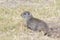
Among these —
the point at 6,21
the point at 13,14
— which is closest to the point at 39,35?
the point at 6,21

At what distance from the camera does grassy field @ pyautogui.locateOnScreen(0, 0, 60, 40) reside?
7.68m

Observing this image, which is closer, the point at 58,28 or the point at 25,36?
the point at 25,36

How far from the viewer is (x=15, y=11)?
34.1 feet

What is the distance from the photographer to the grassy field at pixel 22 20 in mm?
7680

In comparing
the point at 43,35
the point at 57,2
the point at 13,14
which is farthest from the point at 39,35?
the point at 57,2

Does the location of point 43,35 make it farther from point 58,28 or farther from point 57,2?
point 57,2

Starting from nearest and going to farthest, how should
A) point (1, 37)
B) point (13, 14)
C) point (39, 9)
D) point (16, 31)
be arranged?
1. point (1, 37)
2. point (16, 31)
3. point (13, 14)
4. point (39, 9)

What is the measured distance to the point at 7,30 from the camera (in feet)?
27.0

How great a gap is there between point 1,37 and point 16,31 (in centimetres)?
64

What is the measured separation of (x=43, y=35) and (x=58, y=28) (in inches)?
41.7

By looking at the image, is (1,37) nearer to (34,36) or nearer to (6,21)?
(34,36)

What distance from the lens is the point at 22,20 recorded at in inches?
362

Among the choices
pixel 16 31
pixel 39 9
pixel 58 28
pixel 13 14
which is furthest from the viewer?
pixel 39 9

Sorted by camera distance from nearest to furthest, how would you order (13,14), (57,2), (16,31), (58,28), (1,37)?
(1,37), (16,31), (58,28), (13,14), (57,2)
